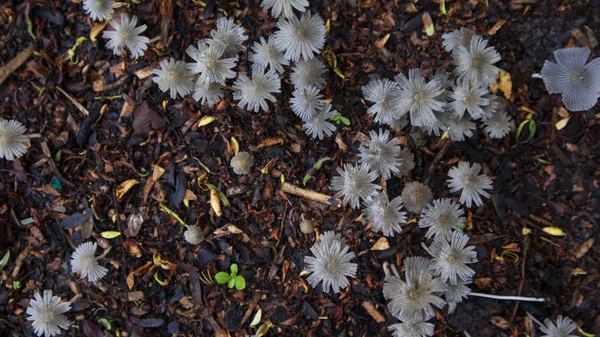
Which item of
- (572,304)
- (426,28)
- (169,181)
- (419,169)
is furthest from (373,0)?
(572,304)

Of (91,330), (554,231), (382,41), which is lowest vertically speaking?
(91,330)

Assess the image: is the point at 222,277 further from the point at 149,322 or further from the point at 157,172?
the point at 157,172

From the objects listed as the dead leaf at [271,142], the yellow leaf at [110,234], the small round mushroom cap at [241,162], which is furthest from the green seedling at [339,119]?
the yellow leaf at [110,234]

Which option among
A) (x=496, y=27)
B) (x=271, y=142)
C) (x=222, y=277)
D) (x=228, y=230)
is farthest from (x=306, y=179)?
(x=496, y=27)

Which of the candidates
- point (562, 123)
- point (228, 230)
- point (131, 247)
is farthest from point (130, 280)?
point (562, 123)

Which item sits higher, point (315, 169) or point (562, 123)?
point (562, 123)

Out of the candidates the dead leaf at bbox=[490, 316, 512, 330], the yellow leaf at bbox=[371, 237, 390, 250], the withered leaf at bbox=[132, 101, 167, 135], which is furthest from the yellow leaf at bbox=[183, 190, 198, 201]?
the dead leaf at bbox=[490, 316, 512, 330]

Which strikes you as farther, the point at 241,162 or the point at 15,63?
the point at 15,63

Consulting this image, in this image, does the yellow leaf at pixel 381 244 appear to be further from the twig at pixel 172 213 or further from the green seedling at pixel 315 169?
the twig at pixel 172 213
